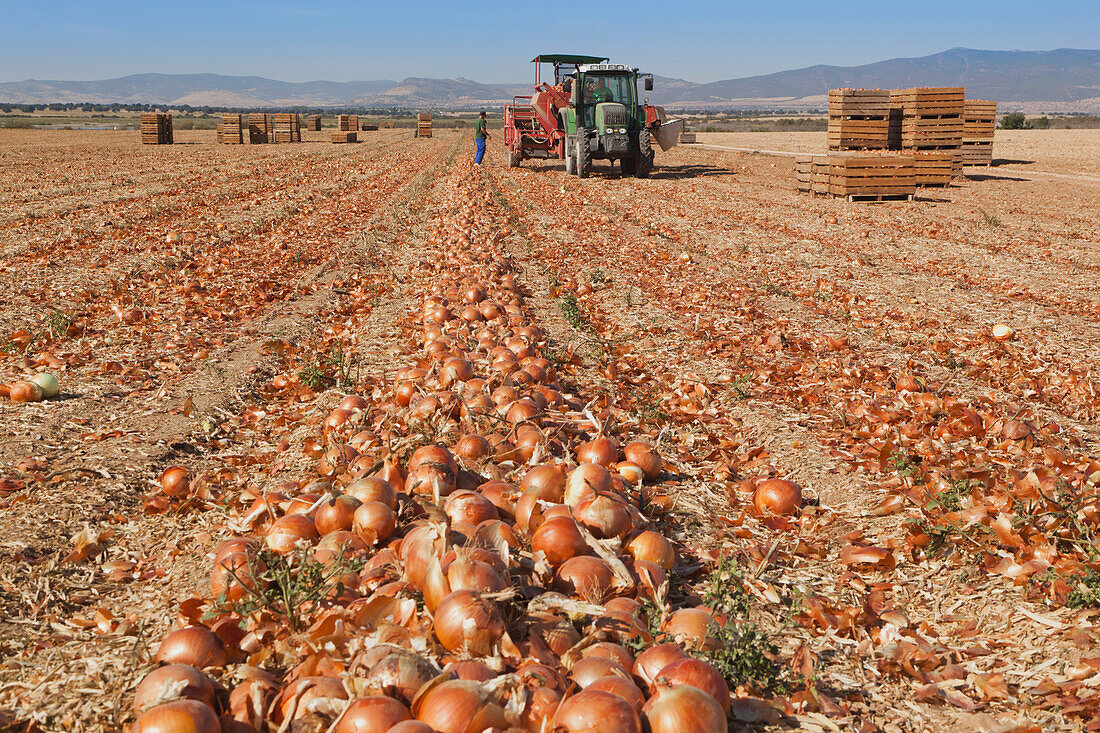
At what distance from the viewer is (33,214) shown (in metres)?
15.2

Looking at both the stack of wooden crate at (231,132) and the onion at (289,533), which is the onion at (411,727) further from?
the stack of wooden crate at (231,132)

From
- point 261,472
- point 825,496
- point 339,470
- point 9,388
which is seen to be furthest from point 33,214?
point 825,496

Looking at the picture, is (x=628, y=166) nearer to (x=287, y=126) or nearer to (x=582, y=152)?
(x=582, y=152)

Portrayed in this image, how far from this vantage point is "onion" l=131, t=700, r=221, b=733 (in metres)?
2.08

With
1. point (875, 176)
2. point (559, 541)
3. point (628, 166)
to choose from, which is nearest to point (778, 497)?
point (559, 541)

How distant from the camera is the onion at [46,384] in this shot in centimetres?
561

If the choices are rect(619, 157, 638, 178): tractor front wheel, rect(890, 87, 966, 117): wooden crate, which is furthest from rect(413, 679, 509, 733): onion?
rect(890, 87, 966, 117): wooden crate

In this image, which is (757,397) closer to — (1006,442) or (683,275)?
(1006,442)

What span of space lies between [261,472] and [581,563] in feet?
8.17

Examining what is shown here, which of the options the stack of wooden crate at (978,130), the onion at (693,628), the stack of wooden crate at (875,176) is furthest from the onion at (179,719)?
the stack of wooden crate at (978,130)

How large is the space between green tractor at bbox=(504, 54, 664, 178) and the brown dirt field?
1031 cm

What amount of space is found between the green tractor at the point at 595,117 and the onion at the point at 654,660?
2317cm

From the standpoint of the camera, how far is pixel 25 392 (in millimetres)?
5547

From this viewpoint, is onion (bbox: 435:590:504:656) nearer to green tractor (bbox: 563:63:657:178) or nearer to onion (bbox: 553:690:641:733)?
onion (bbox: 553:690:641:733)
